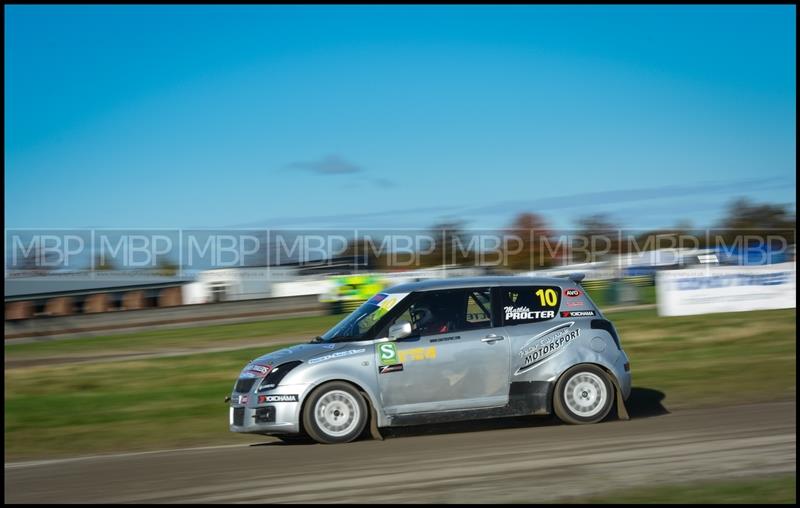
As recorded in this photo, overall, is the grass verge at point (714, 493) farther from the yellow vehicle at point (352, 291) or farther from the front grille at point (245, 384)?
the yellow vehicle at point (352, 291)

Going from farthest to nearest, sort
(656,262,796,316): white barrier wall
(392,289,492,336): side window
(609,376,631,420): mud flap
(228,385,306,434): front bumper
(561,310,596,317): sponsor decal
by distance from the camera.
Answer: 1. (656,262,796,316): white barrier wall
2. (561,310,596,317): sponsor decal
3. (609,376,631,420): mud flap
4. (392,289,492,336): side window
5. (228,385,306,434): front bumper

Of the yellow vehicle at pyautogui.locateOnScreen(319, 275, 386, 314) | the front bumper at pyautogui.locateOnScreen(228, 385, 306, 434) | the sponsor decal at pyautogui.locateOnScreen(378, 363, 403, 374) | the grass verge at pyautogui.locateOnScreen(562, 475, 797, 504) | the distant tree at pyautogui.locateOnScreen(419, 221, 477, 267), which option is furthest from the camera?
the distant tree at pyautogui.locateOnScreen(419, 221, 477, 267)

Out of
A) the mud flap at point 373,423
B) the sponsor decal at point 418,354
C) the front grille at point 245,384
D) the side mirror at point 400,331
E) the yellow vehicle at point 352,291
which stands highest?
the yellow vehicle at point 352,291

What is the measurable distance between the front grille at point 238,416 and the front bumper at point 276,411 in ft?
0.43

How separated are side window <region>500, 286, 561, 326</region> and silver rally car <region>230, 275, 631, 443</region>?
0.04ft

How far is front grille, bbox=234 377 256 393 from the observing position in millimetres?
9406

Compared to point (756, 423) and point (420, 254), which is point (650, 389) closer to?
point (756, 423)

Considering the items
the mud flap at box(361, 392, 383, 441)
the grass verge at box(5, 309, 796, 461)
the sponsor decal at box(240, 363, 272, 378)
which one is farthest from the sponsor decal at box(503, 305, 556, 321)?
the grass verge at box(5, 309, 796, 461)

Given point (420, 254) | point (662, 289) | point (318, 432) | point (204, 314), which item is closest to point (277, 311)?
point (204, 314)

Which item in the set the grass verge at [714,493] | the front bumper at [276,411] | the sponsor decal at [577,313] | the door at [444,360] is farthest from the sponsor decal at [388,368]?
the grass verge at [714,493]

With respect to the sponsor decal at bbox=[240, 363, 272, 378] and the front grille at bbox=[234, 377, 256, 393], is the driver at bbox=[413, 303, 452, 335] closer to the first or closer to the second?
the sponsor decal at bbox=[240, 363, 272, 378]

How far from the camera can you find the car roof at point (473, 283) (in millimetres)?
9859

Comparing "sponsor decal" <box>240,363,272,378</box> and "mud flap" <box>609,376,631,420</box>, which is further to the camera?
"mud flap" <box>609,376,631,420</box>

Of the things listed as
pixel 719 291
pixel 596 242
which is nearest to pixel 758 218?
pixel 596 242
